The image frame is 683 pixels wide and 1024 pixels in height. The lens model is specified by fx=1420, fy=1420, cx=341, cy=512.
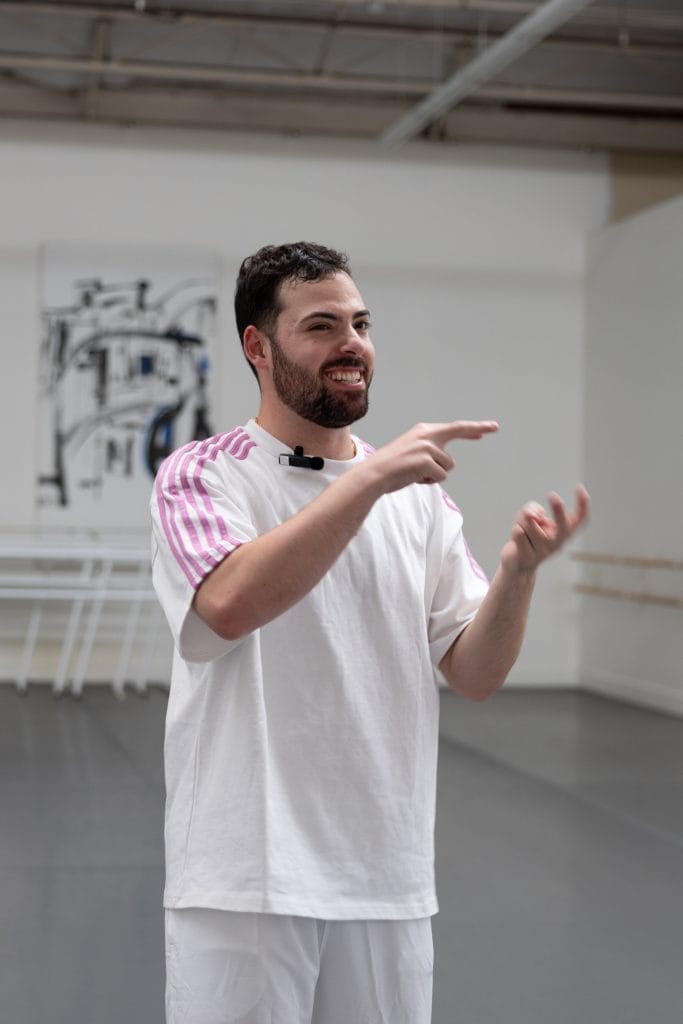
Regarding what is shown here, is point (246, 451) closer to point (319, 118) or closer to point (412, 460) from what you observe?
point (412, 460)

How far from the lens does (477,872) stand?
4.26 metres

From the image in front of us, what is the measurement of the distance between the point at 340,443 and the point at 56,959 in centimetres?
221

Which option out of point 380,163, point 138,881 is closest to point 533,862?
point 138,881

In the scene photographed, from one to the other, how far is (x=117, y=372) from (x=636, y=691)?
12.1 feet

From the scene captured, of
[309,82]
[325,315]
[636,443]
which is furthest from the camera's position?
[636,443]

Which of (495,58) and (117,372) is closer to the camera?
(495,58)

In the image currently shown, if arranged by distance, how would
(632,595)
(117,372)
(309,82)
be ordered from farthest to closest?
(117,372)
(632,595)
(309,82)

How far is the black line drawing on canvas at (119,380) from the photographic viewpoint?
8.73 meters

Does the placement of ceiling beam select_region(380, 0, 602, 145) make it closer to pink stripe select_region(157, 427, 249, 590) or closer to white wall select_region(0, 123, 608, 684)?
white wall select_region(0, 123, 608, 684)

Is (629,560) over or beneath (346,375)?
beneath

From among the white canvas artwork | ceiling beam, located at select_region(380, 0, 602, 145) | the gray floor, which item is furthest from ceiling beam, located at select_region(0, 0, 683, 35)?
the gray floor

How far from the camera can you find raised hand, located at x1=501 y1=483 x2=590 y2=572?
4.75ft

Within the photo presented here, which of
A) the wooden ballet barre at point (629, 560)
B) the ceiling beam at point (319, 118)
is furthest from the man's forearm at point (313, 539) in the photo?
the ceiling beam at point (319, 118)

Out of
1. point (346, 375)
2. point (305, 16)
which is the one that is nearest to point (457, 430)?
point (346, 375)
